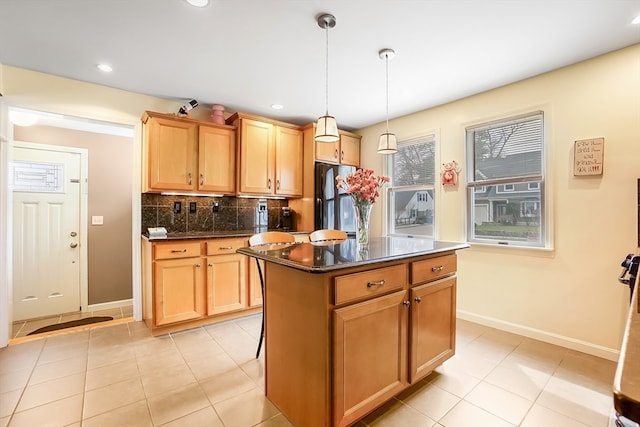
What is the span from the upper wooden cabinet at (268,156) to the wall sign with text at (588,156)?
9.61 feet

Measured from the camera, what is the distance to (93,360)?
7.66 ft

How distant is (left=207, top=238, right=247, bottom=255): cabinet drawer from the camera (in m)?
3.04

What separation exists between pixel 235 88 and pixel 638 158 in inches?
140

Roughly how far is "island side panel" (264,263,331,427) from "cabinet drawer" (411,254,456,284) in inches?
28.2

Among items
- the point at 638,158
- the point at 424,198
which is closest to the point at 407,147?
the point at 424,198

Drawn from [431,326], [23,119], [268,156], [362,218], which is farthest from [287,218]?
[23,119]

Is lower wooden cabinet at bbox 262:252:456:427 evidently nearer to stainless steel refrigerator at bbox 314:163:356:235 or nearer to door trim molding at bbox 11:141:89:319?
stainless steel refrigerator at bbox 314:163:356:235

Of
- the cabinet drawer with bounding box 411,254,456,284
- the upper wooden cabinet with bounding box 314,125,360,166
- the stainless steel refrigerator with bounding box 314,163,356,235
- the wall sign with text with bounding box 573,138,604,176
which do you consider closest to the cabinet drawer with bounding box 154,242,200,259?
the stainless steel refrigerator with bounding box 314,163,356,235

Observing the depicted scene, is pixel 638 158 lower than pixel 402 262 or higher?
higher

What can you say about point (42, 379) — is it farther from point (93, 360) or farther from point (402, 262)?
point (402, 262)

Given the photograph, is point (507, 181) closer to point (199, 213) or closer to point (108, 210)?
point (199, 213)

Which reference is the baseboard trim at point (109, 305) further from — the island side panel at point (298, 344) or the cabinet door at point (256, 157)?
the island side panel at point (298, 344)

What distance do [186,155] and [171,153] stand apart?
0.15 meters

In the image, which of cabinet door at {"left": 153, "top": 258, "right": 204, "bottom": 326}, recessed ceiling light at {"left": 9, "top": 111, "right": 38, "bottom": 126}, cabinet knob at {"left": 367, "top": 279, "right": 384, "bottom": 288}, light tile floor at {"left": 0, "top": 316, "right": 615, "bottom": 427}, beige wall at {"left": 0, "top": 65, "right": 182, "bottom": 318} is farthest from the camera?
recessed ceiling light at {"left": 9, "top": 111, "right": 38, "bottom": 126}
